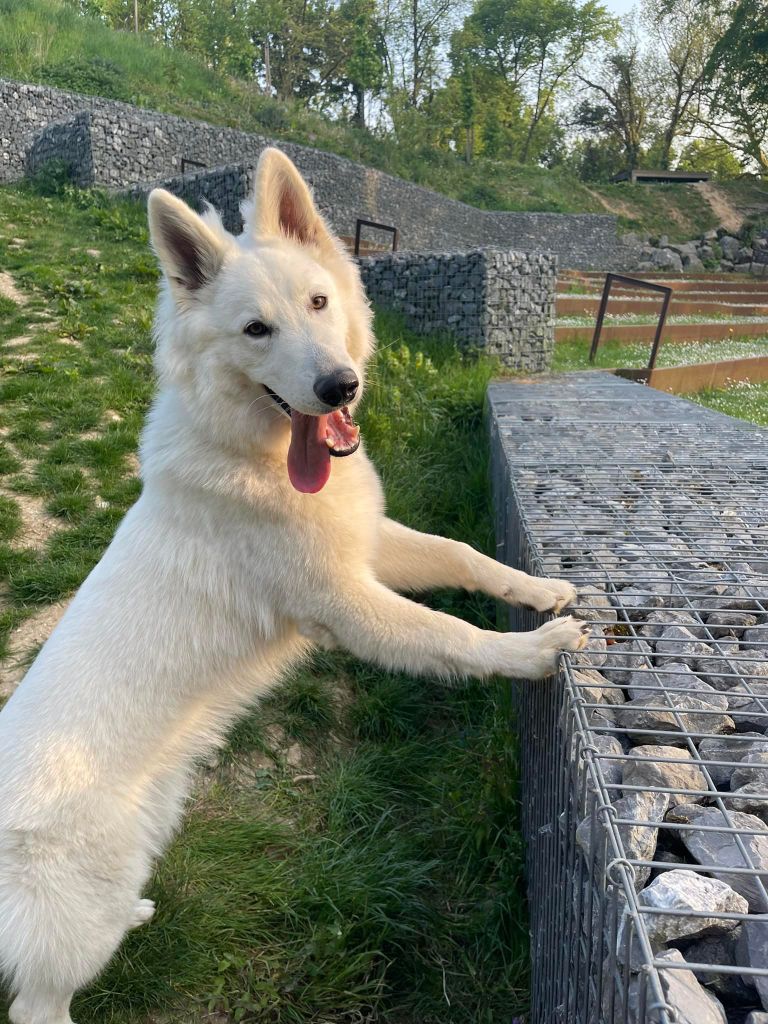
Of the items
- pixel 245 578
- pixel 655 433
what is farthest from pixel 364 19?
pixel 245 578

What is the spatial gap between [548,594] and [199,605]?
1.14 m

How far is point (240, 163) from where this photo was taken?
1191 centimetres

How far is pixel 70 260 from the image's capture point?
9742mm

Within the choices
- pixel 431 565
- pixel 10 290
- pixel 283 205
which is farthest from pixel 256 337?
pixel 10 290

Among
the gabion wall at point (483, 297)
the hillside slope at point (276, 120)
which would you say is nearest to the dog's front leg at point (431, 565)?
the gabion wall at point (483, 297)

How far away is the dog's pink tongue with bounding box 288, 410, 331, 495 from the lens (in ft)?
7.89

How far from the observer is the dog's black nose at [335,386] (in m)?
2.22

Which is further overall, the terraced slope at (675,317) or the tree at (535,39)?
the tree at (535,39)

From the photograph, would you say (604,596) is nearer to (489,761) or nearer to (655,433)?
(489,761)

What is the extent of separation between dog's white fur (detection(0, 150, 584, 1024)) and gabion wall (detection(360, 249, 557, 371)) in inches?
231

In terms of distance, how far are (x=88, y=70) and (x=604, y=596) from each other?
78.6 feet

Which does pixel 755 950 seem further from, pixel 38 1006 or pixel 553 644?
pixel 38 1006

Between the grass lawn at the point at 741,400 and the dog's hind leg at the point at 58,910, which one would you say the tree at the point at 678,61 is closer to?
the grass lawn at the point at 741,400

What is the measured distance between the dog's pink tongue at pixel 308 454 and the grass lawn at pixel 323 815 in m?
1.51
